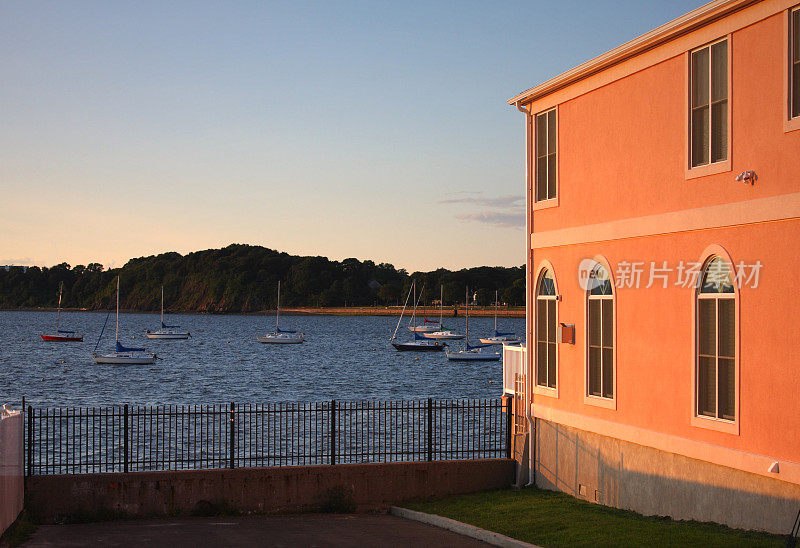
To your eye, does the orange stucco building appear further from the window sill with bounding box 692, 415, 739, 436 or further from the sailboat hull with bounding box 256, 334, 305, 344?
the sailboat hull with bounding box 256, 334, 305, 344

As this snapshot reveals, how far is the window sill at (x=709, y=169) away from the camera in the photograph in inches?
534

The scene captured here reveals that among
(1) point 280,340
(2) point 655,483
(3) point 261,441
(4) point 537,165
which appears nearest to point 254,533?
(2) point 655,483

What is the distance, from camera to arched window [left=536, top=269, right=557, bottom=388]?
18734mm

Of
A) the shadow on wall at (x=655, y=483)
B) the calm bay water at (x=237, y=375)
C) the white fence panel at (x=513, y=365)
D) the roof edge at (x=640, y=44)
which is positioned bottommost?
the calm bay water at (x=237, y=375)

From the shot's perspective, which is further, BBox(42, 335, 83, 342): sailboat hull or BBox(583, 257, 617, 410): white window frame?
BBox(42, 335, 83, 342): sailboat hull

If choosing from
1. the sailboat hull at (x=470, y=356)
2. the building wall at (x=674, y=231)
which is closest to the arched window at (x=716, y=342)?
the building wall at (x=674, y=231)

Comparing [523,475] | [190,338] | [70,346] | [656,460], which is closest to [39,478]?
[523,475]

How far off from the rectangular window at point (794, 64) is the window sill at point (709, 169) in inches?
53.7

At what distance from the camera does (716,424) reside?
1376 cm

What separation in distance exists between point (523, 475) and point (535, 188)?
602cm

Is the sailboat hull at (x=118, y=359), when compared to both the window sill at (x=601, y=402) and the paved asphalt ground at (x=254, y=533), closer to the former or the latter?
the paved asphalt ground at (x=254, y=533)

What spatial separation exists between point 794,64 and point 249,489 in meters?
11.6

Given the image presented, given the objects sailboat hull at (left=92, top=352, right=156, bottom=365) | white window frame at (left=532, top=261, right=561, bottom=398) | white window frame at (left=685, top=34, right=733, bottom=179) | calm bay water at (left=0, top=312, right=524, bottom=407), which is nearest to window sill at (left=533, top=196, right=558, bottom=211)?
white window frame at (left=532, top=261, right=561, bottom=398)

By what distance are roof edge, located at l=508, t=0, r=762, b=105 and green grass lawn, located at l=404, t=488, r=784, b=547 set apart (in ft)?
24.8
